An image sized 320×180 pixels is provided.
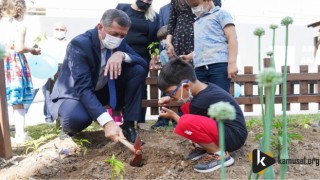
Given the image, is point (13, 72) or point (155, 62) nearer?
point (13, 72)

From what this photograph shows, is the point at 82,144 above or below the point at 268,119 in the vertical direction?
below

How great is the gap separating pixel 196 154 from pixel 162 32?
1.57 meters

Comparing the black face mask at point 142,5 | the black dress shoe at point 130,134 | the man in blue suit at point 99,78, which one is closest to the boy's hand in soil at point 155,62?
the black face mask at point 142,5

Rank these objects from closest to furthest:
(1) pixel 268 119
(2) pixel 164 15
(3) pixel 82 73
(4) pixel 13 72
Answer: (1) pixel 268 119 < (3) pixel 82 73 < (4) pixel 13 72 < (2) pixel 164 15

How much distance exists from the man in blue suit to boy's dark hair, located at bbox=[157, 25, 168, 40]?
2.08 ft

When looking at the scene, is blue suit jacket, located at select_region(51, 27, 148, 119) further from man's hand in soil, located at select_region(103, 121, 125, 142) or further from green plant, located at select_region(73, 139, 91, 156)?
green plant, located at select_region(73, 139, 91, 156)

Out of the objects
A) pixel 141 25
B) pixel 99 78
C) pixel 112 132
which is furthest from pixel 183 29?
pixel 112 132

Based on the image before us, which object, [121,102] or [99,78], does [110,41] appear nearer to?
[99,78]

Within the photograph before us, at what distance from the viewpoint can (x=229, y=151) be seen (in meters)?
2.19

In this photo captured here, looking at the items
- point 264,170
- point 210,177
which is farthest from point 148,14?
point 264,170

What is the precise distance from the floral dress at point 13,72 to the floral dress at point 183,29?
1.50m

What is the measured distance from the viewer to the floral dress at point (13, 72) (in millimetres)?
3311

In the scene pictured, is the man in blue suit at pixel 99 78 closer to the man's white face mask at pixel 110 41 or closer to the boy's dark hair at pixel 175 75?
the man's white face mask at pixel 110 41

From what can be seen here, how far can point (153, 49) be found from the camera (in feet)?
11.8
